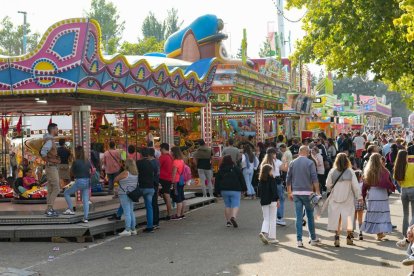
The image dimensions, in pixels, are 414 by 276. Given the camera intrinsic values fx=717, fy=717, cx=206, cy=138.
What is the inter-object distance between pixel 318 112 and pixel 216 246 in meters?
39.8

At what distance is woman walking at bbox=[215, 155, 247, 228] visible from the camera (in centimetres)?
1392

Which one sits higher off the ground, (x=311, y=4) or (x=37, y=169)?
(x=311, y=4)

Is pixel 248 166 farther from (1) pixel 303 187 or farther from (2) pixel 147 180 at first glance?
(1) pixel 303 187

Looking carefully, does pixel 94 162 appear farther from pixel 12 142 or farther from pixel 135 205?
pixel 12 142

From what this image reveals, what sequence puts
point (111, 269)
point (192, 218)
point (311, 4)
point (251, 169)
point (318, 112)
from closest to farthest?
point (111, 269) < point (192, 218) < point (251, 169) < point (311, 4) < point (318, 112)

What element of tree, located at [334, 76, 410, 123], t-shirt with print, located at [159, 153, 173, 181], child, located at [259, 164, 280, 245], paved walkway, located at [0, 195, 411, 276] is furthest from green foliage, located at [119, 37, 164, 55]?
tree, located at [334, 76, 410, 123]

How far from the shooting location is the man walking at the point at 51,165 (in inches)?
531

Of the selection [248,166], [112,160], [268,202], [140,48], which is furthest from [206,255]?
[140,48]

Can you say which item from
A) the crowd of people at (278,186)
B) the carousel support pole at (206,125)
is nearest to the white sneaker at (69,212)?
the crowd of people at (278,186)

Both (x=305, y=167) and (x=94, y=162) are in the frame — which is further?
(x=94, y=162)

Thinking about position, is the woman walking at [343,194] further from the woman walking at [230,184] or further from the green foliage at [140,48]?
the green foliage at [140,48]

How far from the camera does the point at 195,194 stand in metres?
21.3

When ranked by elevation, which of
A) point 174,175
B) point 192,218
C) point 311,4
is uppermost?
point 311,4

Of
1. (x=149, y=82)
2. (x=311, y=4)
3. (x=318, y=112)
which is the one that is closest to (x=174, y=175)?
(x=149, y=82)
